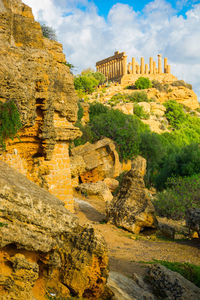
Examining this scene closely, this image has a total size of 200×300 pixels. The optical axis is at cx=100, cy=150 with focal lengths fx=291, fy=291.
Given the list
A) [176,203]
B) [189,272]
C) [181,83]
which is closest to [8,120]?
[189,272]

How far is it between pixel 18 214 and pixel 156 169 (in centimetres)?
2436

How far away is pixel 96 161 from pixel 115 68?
6125 centimetres

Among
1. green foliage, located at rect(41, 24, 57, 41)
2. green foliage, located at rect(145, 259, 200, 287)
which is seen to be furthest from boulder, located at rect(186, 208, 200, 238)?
green foliage, located at rect(41, 24, 57, 41)

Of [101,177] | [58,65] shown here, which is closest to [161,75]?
[101,177]

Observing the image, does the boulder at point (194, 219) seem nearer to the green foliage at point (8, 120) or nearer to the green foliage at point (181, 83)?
the green foliage at point (8, 120)

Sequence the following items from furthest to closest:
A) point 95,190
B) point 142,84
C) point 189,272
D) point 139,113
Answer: point 142,84
point 139,113
point 95,190
point 189,272

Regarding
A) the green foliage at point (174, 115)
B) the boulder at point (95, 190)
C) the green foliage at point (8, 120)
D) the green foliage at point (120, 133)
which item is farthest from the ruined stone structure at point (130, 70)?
the green foliage at point (8, 120)

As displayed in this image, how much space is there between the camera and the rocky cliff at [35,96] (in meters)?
5.87

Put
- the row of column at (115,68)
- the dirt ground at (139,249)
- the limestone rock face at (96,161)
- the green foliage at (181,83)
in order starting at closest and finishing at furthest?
the dirt ground at (139,249) < the limestone rock face at (96,161) < the green foliage at (181,83) < the row of column at (115,68)

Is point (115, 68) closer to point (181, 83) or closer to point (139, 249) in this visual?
point (181, 83)

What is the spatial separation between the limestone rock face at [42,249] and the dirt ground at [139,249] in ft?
6.95

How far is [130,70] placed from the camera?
74.2 metres

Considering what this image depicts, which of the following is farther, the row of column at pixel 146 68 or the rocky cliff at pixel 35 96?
the row of column at pixel 146 68

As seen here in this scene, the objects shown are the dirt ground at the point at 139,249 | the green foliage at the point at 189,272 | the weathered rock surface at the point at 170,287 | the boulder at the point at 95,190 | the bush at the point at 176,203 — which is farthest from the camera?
the boulder at the point at 95,190
